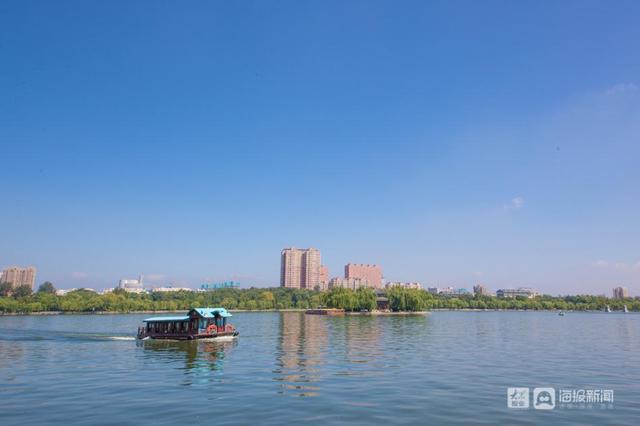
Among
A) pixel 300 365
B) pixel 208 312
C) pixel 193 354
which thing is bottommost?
pixel 193 354

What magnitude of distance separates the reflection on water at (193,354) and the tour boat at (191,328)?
0.76m

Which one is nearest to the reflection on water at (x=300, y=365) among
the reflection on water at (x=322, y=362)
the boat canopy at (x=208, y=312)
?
the reflection on water at (x=322, y=362)

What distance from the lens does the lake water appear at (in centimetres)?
1966

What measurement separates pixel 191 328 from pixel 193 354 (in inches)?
514

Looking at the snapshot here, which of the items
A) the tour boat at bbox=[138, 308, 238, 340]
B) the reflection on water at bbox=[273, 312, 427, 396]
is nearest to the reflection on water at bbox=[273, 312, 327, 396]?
the reflection on water at bbox=[273, 312, 427, 396]

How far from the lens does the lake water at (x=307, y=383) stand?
774 inches

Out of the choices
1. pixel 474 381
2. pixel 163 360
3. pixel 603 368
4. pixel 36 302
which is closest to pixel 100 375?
pixel 163 360

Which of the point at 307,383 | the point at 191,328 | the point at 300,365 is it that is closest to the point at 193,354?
the point at 300,365

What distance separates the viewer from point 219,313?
186 feet

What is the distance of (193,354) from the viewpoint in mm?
42125

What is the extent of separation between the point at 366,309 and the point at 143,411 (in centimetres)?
13590

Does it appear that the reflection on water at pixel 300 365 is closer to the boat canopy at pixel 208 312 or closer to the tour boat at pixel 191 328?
the tour boat at pixel 191 328

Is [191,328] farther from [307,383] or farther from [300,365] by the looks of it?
[307,383]

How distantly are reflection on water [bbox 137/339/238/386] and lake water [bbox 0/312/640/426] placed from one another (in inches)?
6.0
